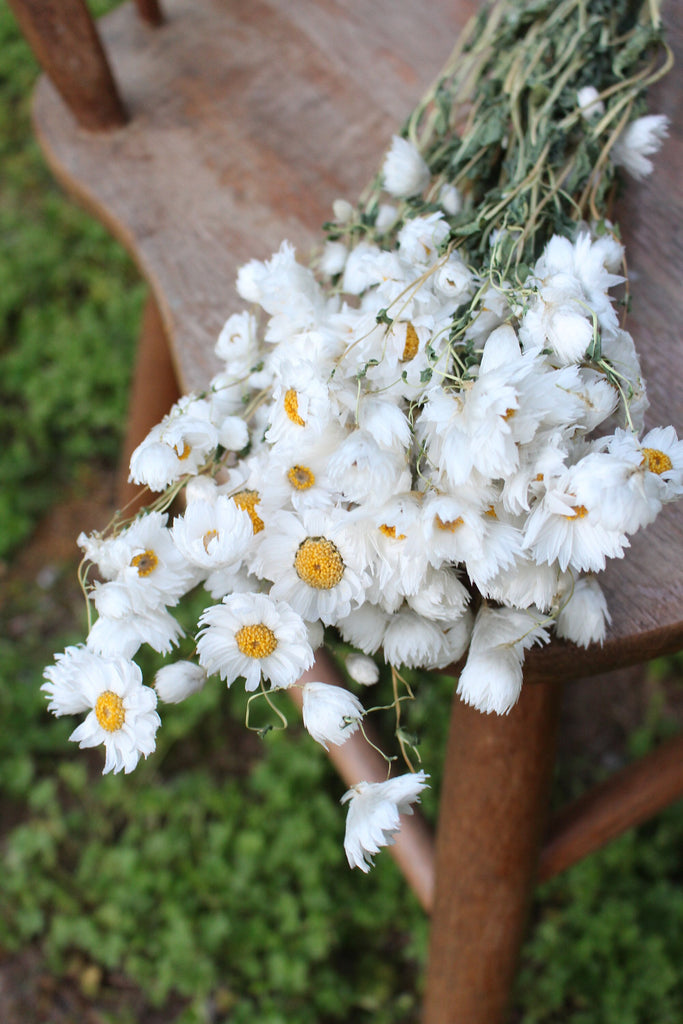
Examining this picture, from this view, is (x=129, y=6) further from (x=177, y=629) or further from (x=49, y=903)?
(x=49, y=903)

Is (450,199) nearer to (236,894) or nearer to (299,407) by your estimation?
(299,407)

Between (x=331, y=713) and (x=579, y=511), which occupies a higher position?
(x=579, y=511)

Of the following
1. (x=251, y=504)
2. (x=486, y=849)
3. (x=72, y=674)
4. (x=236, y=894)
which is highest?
(x=251, y=504)

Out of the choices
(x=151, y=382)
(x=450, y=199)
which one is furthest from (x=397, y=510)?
(x=151, y=382)

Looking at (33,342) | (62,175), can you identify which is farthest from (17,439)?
(62,175)

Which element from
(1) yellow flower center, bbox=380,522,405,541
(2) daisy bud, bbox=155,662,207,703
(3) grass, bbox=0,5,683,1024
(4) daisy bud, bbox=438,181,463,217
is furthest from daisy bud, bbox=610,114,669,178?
(3) grass, bbox=0,5,683,1024

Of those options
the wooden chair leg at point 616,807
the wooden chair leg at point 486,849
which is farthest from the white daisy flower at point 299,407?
the wooden chair leg at point 616,807

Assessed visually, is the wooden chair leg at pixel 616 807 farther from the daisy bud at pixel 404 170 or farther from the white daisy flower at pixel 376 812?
the daisy bud at pixel 404 170

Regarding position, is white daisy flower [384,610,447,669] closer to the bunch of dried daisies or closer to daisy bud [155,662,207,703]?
the bunch of dried daisies
